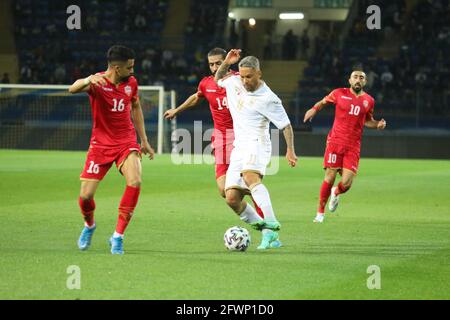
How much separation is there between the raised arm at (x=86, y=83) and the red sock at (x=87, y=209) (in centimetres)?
117

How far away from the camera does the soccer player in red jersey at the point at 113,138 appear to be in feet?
34.0

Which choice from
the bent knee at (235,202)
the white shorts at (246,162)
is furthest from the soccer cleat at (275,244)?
the white shorts at (246,162)

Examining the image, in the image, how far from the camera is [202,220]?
45.7 ft

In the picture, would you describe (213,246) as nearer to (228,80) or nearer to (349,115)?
(228,80)

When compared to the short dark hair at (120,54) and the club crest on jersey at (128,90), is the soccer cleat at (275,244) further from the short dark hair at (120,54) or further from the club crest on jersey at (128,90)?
the short dark hair at (120,54)

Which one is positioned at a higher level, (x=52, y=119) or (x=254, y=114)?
(x=254, y=114)

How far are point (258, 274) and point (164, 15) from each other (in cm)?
3655

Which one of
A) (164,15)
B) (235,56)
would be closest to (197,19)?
(164,15)

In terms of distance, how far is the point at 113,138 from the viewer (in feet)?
34.9

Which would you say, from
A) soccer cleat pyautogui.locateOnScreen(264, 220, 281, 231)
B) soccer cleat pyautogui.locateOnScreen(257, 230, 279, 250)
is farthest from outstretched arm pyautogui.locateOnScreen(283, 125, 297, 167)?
soccer cleat pyautogui.locateOnScreen(257, 230, 279, 250)

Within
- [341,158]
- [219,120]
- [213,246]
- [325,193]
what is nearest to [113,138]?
[213,246]

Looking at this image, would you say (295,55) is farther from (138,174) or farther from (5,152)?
(138,174)

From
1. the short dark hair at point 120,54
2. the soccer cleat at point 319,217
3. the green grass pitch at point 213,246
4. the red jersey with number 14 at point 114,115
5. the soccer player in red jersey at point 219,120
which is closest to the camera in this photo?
the green grass pitch at point 213,246

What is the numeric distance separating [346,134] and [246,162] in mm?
4466
